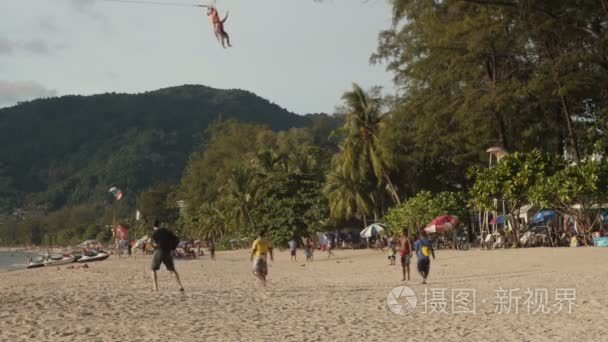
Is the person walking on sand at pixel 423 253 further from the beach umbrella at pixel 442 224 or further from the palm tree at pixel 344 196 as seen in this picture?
the palm tree at pixel 344 196

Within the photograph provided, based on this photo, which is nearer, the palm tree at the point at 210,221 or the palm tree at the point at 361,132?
the palm tree at the point at 361,132

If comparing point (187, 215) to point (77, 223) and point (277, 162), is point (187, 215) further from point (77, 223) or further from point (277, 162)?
point (77, 223)

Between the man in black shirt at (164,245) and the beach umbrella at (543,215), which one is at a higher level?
the beach umbrella at (543,215)

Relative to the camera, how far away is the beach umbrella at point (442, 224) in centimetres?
3334

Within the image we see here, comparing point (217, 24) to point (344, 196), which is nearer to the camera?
point (217, 24)

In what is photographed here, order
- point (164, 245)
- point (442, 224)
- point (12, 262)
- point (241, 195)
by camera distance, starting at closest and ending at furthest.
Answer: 1. point (164, 245)
2. point (442, 224)
3. point (241, 195)
4. point (12, 262)

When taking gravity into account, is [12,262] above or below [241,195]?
below

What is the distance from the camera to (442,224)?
109ft

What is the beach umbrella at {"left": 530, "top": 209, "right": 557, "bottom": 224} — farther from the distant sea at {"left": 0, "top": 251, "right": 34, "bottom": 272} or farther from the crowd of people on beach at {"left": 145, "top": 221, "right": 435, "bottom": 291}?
the distant sea at {"left": 0, "top": 251, "right": 34, "bottom": 272}

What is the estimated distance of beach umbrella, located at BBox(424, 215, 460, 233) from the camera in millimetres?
33344

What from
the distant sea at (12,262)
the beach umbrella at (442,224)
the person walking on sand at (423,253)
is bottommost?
the distant sea at (12,262)

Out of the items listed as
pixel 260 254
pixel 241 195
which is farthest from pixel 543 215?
pixel 241 195

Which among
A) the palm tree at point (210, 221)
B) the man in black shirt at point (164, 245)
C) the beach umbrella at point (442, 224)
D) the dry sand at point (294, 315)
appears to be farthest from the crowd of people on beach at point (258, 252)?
the palm tree at point (210, 221)

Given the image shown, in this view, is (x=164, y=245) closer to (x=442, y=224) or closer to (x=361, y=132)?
(x=442, y=224)
